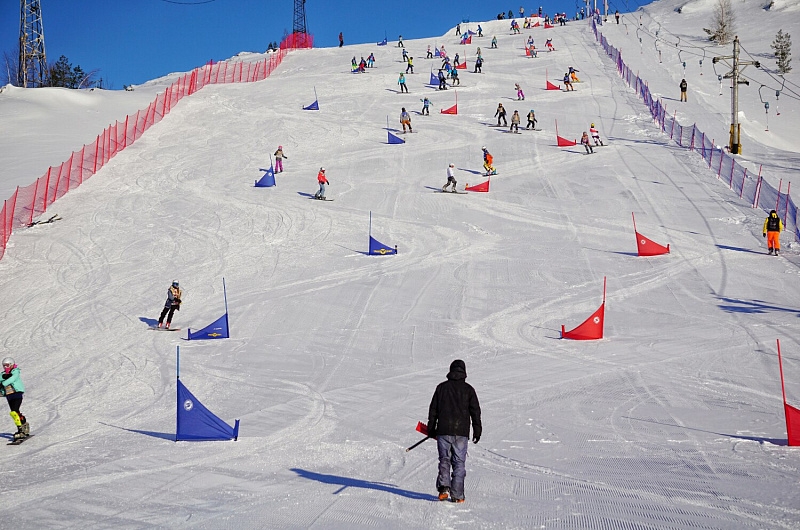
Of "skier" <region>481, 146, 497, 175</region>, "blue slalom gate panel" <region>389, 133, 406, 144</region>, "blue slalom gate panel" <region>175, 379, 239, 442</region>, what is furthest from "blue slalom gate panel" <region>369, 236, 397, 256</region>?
"blue slalom gate panel" <region>389, 133, 406, 144</region>

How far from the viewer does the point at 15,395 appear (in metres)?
11.2

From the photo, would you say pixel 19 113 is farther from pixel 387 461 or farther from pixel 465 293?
pixel 387 461

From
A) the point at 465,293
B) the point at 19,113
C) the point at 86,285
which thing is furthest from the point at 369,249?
the point at 19,113

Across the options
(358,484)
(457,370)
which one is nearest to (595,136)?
(358,484)

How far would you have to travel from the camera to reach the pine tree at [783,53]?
194 ft

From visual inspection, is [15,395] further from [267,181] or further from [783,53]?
[783,53]

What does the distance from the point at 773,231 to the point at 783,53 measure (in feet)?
149

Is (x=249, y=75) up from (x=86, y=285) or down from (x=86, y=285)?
up

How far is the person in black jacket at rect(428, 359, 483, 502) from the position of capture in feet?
24.4

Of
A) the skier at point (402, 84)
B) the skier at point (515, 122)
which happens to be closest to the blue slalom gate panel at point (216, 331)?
the skier at point (515, 122)

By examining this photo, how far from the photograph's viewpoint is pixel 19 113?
4497cm

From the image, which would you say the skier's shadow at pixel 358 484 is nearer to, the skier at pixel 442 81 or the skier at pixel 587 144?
the skier at pixel 587 144

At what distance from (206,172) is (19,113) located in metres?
17.0

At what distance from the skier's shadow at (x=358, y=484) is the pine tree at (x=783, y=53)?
59212mm
